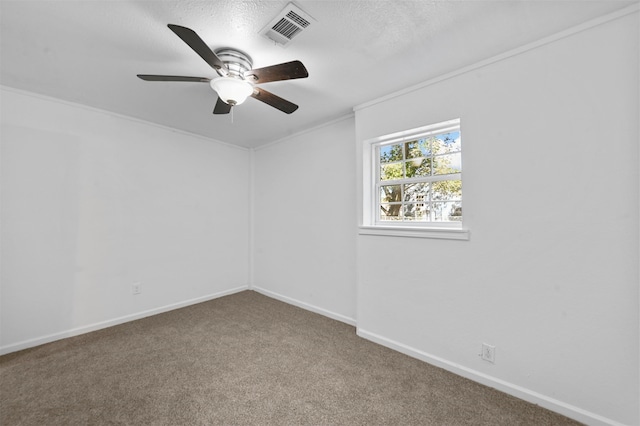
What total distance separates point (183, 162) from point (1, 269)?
6.56 feet

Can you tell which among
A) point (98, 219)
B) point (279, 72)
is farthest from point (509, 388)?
point (98, 219)

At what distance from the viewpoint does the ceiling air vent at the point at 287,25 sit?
4.92ft

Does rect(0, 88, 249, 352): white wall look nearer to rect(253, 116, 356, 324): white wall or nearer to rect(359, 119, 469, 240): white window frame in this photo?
rect(253, 116, 356, 324): white wall

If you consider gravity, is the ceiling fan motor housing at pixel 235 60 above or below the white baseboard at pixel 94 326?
above

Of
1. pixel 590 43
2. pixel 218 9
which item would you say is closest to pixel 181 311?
pixel 218 9

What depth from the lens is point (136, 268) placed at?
3170 millimetres

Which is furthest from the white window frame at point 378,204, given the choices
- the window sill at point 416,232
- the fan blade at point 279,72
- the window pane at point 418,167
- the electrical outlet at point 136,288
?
the electrical outlet at point 136,288

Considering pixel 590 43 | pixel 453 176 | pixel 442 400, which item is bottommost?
pixel 442 400

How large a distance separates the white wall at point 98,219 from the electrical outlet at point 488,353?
3411 mm

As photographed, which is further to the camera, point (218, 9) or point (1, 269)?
point (1, 269)

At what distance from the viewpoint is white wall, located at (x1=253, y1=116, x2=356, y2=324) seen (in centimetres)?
311

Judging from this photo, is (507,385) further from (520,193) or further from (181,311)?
(181,311)

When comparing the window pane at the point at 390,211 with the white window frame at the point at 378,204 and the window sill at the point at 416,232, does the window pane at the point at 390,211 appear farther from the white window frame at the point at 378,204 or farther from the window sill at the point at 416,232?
the window sill at the point at 416,232

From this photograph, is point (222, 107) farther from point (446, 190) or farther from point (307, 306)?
point (307, 306)
